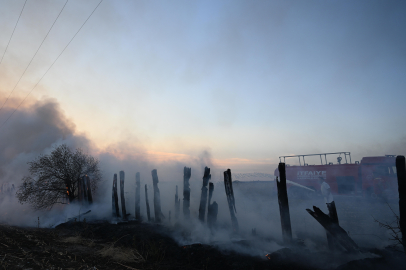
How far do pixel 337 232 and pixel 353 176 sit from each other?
13993mm

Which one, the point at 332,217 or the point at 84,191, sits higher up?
the point at 84,191

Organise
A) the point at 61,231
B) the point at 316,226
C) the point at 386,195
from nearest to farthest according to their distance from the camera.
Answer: the point at 316,226 → the point at 61,231 → the point at 386,195

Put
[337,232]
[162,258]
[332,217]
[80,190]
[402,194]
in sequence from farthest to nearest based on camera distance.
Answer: [80,190] → [162,258] → [332,217] → [337,232] → [402,194]

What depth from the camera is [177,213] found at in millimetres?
15000

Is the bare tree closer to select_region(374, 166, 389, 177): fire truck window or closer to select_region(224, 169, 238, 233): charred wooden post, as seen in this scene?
select_region(224, 169, 238, 233): charred wooden post

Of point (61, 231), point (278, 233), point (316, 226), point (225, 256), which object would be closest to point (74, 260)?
point (225, 256)

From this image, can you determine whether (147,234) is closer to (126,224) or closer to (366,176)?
(126,224)

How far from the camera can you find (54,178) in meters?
21.2

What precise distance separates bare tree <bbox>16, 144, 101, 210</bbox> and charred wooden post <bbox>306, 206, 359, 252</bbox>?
21.7m

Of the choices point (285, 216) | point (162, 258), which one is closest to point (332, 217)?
point (285, 216)

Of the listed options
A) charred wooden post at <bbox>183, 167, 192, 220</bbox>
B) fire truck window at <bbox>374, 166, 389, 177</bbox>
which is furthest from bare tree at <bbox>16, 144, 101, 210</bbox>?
fire truck window at <bbox>374, 166, 389, 177</bbox>

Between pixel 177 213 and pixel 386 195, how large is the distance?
15939mm

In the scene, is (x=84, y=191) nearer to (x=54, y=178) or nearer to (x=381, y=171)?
(x=54, y=178)

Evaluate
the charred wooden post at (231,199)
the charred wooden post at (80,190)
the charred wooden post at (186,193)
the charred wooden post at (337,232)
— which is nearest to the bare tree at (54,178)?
the charred wooden post at (80,190)
